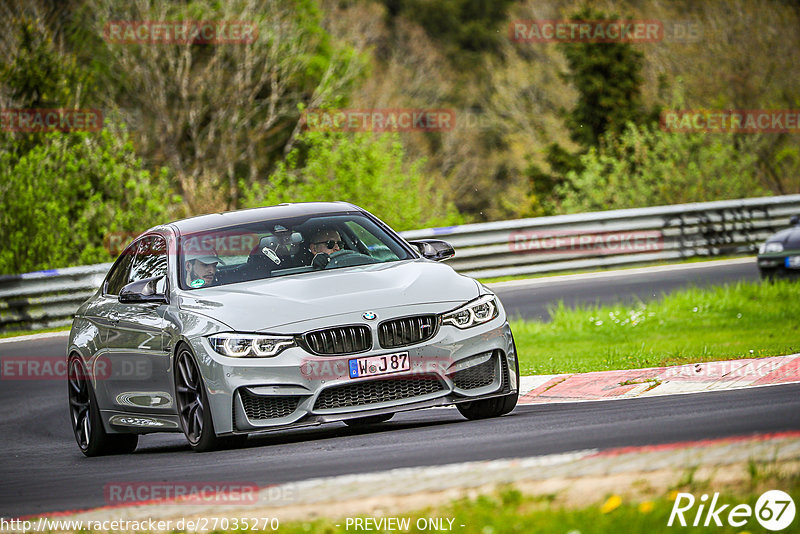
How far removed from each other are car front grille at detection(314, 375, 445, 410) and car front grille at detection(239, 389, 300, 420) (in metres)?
0.16

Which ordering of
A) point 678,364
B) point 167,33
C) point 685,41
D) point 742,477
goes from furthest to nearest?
1. point 685,41
2. point 167,33
3. point 678,364
4. point 742,477

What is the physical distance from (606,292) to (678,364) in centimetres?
726

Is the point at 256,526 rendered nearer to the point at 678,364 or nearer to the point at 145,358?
the point at 145,358

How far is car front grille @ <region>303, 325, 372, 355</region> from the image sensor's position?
8.62 m

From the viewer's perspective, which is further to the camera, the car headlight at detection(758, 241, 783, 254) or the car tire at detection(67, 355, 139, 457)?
the car headlight at detection(758, 241, 783, 254)

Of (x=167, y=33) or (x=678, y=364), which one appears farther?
(x=167, y=33)

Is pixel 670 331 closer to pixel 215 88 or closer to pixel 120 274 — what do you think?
pixel 120 274

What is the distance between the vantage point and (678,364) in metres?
11.9

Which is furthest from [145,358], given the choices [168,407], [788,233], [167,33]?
[167,33]
